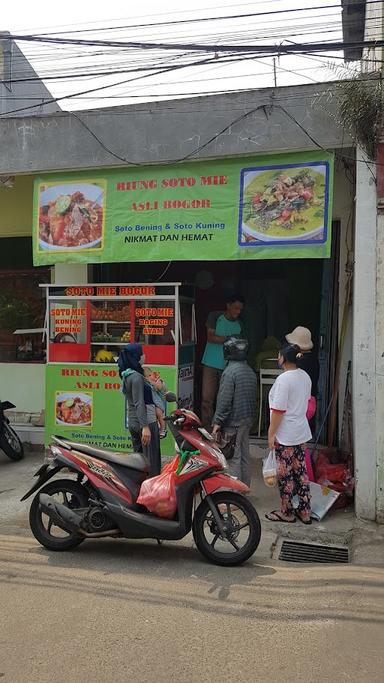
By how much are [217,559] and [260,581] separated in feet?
1.28

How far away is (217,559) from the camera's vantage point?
182 inches

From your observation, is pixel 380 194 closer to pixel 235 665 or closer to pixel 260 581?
pixel 260 581

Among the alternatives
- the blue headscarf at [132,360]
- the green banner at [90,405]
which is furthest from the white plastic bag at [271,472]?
the green banner at [90,405]

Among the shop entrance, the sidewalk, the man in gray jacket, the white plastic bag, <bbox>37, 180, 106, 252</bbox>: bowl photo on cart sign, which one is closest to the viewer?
the sidewalk

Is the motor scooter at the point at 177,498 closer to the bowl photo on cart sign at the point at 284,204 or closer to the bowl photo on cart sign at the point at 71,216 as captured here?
the bowl photo on cart sign at the point at 284,204

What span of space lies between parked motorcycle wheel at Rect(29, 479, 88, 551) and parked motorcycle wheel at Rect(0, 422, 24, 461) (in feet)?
10.8

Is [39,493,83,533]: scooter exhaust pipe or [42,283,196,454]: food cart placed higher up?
[42,283,196,454]: food cart

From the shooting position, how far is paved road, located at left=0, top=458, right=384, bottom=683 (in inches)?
125

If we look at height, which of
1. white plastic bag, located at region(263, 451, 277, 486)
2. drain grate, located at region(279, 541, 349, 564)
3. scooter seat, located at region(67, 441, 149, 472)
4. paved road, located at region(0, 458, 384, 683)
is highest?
scooter seat, located at region(67, 441, 149, 472)

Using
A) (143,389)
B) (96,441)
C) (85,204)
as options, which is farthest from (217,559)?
(85,204)

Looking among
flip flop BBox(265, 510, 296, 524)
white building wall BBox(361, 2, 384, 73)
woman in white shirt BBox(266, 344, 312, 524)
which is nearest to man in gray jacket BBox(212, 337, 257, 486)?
woman in white shirt BBox(266, 344, 312, 524)

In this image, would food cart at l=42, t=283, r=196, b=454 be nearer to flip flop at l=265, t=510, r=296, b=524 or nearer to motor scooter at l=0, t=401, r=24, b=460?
motor scooter at l=0, t=401, r=24, b=460

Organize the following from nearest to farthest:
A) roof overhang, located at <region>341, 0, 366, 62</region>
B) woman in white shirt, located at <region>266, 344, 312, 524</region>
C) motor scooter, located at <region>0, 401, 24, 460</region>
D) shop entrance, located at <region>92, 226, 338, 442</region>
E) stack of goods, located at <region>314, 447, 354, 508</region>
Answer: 1. woman in white shirt, located at <region>266, 344, 312, 524</region>
2. stack of goods, located at <region>314, 447, 354, 508</region>
3. motor scooter, located at <region>0, 401, 24, 460</region>
4. roof overhang, located at <region>341, 0, 366, 62</region>
5. shop entrance, located at <region>92, 226, 338, 442</region>

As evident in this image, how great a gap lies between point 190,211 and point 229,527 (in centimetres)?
365
